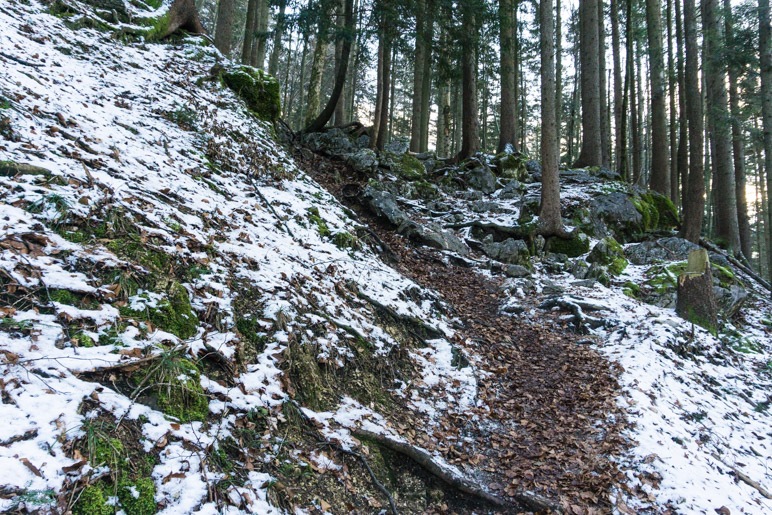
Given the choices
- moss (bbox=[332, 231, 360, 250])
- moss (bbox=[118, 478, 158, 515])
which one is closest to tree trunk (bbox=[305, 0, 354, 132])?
moss (bbox=[332, 231, 360, 250])

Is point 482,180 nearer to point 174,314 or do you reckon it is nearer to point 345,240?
point 345,240

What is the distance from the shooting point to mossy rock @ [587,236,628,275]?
31.8ft

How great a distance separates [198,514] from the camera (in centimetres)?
233

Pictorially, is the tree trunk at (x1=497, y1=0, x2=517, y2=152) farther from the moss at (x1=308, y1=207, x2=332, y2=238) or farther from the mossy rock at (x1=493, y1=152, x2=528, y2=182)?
the moss at (x1=308, y1=207, x2=332, y2=238)

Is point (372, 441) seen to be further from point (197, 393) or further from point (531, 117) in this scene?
point (531, 117)

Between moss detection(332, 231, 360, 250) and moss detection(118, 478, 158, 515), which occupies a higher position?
moss detection(332, 231, 360, 250)

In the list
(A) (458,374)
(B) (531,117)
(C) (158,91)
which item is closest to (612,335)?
(A) (458,374)

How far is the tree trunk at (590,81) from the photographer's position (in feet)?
44.5

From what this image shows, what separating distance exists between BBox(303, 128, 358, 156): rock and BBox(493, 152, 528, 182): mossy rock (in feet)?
16.8

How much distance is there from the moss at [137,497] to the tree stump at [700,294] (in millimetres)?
8385

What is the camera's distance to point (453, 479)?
3697 millimetres

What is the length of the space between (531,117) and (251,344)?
38.8 m

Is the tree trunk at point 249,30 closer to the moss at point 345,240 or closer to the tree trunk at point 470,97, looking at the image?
the tree trunk at point 470,97

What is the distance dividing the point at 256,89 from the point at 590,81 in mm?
10960
